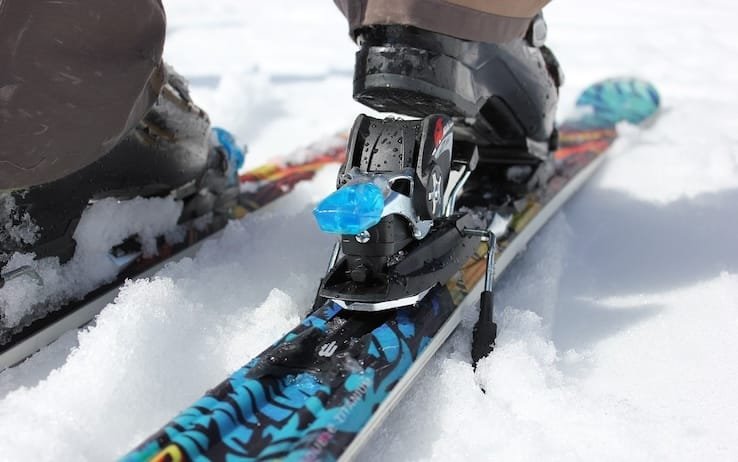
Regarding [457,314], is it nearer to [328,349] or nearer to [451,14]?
[328,349]

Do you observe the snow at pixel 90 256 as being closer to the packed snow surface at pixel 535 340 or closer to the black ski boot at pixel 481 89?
the packed snow surface at pixel 535 340

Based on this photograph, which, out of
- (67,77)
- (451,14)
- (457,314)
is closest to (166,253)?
(67,77)

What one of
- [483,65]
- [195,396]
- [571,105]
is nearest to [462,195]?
[483,65]

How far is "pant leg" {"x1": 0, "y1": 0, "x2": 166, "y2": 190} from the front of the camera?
1067 mm

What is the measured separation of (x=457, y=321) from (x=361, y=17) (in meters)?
0.72

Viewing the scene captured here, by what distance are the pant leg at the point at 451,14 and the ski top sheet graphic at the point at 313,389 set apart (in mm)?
562

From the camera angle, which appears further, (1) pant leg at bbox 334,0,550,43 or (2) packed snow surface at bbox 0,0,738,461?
(1) pant leg at bbox 334,0,550,43

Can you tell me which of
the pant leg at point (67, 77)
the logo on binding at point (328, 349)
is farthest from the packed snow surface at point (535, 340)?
the pant leg at point (67, 77)

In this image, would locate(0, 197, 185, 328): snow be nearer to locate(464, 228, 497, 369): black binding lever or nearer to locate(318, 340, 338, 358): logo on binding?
locate(318, 340, 338, 358): logo on binding

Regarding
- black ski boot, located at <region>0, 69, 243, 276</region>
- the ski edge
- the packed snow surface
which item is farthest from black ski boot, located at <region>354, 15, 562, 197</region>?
black ski boot, located at <region>0, 69, 243, 276</region>

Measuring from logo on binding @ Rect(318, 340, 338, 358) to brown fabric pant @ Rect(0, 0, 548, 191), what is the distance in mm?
607

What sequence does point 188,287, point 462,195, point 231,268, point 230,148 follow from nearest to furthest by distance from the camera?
1. point 188,287
2. point 231,268
3. point 462,195
4. point 230,148

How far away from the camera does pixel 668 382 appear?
1307 millimetres

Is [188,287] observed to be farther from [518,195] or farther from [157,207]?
[518,195]
